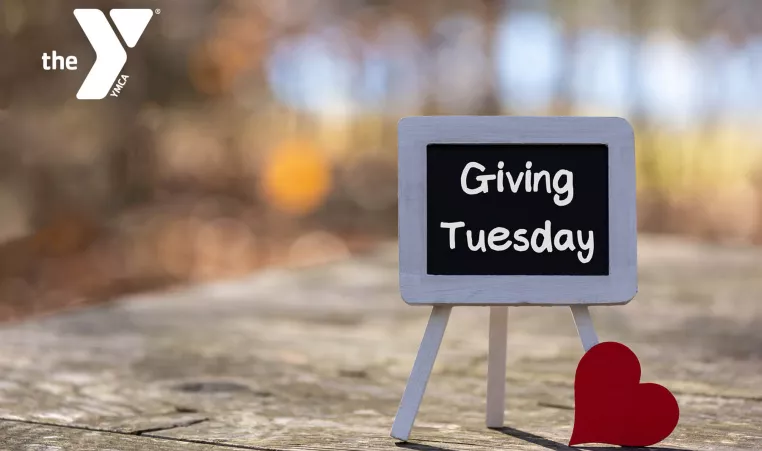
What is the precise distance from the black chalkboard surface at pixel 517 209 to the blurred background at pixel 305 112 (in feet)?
27.6

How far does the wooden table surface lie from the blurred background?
528 cm

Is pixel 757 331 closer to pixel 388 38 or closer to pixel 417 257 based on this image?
pixel 417 257

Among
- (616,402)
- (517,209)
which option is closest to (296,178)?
(517,209)

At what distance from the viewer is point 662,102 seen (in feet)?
43.9

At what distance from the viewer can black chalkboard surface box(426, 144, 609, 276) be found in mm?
3021

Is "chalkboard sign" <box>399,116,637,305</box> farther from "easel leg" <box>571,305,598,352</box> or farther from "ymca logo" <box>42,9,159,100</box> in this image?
"ymca logo" <box>42,9,159,100</box>

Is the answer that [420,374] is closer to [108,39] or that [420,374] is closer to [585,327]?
[585,327]

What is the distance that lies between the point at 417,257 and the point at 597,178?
58cm

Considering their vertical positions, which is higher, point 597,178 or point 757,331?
point 597,178

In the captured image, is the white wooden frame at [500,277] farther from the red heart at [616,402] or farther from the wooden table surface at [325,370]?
the wooden table surface at [325,370]

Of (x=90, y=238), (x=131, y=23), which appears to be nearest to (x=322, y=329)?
(x=131, y=23)

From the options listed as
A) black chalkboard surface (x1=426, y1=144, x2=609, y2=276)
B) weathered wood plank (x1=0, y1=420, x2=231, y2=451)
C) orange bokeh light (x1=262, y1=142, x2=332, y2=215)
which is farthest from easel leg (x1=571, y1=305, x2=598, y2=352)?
orange bokeh light (x1=262, y1=142, x2=332, y2=215)

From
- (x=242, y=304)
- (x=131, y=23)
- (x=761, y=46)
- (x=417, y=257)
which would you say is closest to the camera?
(x=417, y=257)

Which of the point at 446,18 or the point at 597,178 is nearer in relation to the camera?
the point at 597,178
